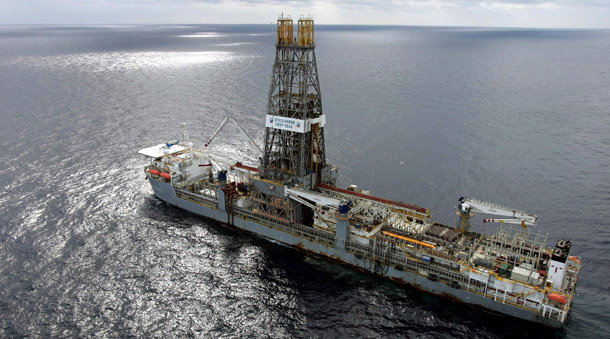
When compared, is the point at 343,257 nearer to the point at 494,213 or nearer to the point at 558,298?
the point at 494,213

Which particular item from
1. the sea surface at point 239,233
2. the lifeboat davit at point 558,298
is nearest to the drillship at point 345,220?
the lifeboat davit at point 558,298

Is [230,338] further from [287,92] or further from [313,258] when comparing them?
[287,92]

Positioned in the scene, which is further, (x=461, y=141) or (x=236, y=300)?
(x=461, y=141)

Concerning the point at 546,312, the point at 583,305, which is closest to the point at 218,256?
the point at 546,312

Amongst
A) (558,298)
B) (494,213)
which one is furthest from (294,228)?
(558,298)

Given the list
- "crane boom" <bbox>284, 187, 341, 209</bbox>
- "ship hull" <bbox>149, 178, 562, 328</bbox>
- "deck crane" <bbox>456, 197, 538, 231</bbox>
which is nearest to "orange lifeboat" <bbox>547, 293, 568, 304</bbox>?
"ship hull" <bbox>149, 178, 562, 328</bbox>

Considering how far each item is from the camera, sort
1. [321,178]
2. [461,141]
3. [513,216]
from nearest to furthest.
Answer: [513,216] < [321,178] < [461,141]
